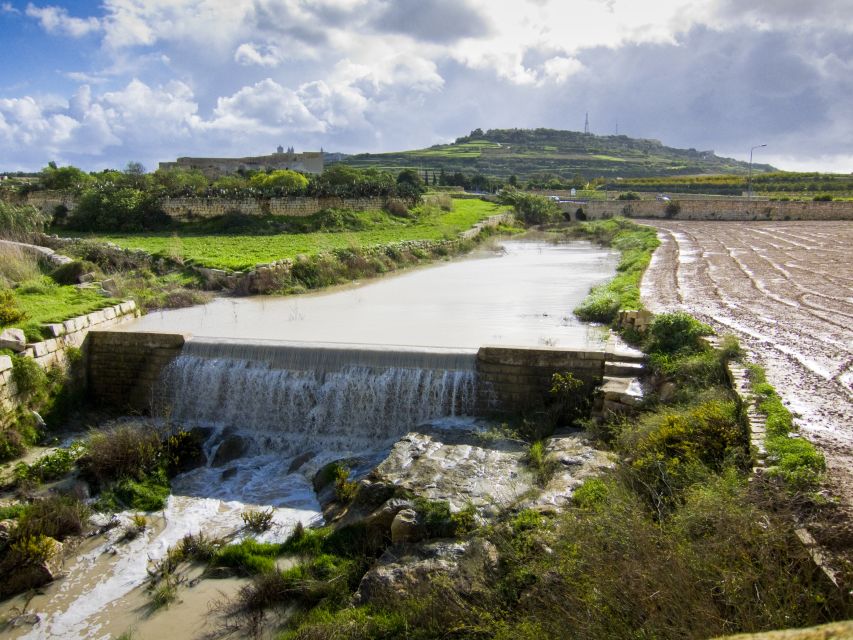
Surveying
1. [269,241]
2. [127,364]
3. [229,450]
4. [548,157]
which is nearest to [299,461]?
[229,450]

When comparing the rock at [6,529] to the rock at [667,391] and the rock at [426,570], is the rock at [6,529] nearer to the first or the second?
the rock at [426,570]

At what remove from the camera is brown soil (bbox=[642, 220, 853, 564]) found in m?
5.98

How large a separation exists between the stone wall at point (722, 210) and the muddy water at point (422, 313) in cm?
2637

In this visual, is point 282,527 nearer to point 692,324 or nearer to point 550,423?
point 550,423

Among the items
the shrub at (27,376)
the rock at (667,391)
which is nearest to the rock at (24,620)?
the shrub at (27,376)

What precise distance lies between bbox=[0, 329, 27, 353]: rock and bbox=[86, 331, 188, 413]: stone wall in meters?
1.46

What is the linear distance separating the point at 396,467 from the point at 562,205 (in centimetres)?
4252

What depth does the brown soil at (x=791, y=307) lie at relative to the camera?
598cm

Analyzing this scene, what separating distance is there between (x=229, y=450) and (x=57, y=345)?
3.67m

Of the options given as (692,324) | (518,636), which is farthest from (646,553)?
(692,324)

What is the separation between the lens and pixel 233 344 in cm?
1052

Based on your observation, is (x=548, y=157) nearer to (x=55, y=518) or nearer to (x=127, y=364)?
(x=127, y=364)

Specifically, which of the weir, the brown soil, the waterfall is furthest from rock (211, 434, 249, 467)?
the brown soil

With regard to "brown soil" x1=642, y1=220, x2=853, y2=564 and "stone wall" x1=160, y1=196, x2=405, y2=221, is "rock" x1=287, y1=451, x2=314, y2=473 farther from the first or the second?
"stone wall" x1=160, y1=196, x2=405, y2=221
